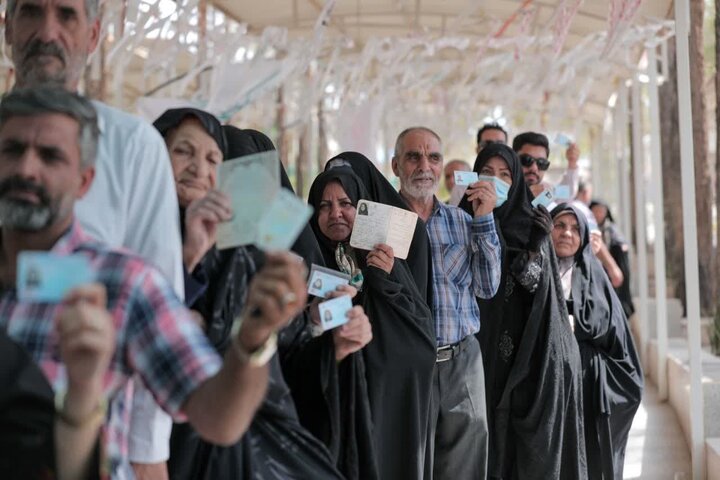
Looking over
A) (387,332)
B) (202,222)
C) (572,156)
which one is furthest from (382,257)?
(572,156)

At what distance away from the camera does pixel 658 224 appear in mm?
9031

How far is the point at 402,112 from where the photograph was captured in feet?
51.9

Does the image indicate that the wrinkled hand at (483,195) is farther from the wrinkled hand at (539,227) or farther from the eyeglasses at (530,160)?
the eyeglasses at (530,160)

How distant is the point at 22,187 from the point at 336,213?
2.41 metres

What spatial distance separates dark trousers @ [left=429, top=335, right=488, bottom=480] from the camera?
4852 mm

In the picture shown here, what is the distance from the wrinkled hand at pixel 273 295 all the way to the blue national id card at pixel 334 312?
4.25 feet

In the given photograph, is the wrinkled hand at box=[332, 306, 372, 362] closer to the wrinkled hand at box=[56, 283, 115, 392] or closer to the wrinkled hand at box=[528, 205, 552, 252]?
the wrinkled hand at box=[56, 283, 115, 392]

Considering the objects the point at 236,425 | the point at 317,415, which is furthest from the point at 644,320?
the point at 236,425

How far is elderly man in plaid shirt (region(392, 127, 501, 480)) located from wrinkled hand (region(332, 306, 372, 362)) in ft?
4.50

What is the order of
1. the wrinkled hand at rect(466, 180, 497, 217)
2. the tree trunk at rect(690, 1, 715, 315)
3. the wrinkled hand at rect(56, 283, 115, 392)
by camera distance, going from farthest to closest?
the tree trunk at rect(690, 1, 715, 315) < the wrinkled hand at rect(466, 180, 497, 217) < the wrinkled hand at rect(56, 283, 115, 392)

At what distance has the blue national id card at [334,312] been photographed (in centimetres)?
319

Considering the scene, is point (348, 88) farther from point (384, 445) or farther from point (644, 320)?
point (384, 445)

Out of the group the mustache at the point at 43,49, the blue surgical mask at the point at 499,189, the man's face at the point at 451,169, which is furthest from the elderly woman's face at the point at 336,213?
the man's face at the point at 451,169

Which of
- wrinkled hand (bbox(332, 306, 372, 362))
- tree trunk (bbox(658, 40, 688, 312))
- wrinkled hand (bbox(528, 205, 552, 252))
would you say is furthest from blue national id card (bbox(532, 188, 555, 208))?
tree trunk (bbox(658, 40, 688, 312))
